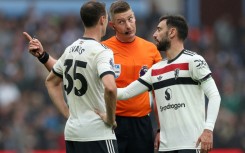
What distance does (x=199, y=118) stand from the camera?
9422 millimetres

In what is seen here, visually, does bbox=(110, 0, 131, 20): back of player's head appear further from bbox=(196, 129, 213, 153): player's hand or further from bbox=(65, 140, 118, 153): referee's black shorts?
bbox=(196, 129, 213, 153): player's hand

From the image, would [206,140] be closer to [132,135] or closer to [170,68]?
[170,68]

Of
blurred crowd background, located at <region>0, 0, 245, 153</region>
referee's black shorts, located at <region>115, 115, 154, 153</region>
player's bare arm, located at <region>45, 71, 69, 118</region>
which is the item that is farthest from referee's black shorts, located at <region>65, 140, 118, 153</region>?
blurred crowd background, located at <region>0, 0, 245, 153</region>

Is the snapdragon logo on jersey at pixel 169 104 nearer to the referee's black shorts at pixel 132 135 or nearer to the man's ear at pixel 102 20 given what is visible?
the referee's black shorts at pixel 132 135

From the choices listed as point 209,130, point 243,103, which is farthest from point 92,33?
point 243,103

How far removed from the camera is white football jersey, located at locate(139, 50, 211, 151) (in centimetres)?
938

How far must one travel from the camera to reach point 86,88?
9.12 m

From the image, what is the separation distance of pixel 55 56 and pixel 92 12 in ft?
32.2

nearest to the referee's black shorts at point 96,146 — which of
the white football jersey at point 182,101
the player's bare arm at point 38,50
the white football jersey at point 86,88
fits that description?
the white football jersey at point 86,88

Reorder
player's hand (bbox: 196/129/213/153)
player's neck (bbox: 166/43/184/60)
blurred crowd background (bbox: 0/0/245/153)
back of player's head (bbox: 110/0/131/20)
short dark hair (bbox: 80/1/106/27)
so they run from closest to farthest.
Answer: player's hand (bbox: 196/129/213/153) < short dark hair (bbox: 80/1/106/27) < player's neck (bbox: 166/43/184/60) < back of player's head (bbox: 110/0/131/20) < blurred crowd background (bbox: 0/0/245/153)

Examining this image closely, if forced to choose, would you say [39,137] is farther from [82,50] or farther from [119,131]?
[82,50]

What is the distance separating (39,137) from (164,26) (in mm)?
7829

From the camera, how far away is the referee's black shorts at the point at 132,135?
10.3 m

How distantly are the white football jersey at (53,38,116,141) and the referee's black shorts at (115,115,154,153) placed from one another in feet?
3.38
